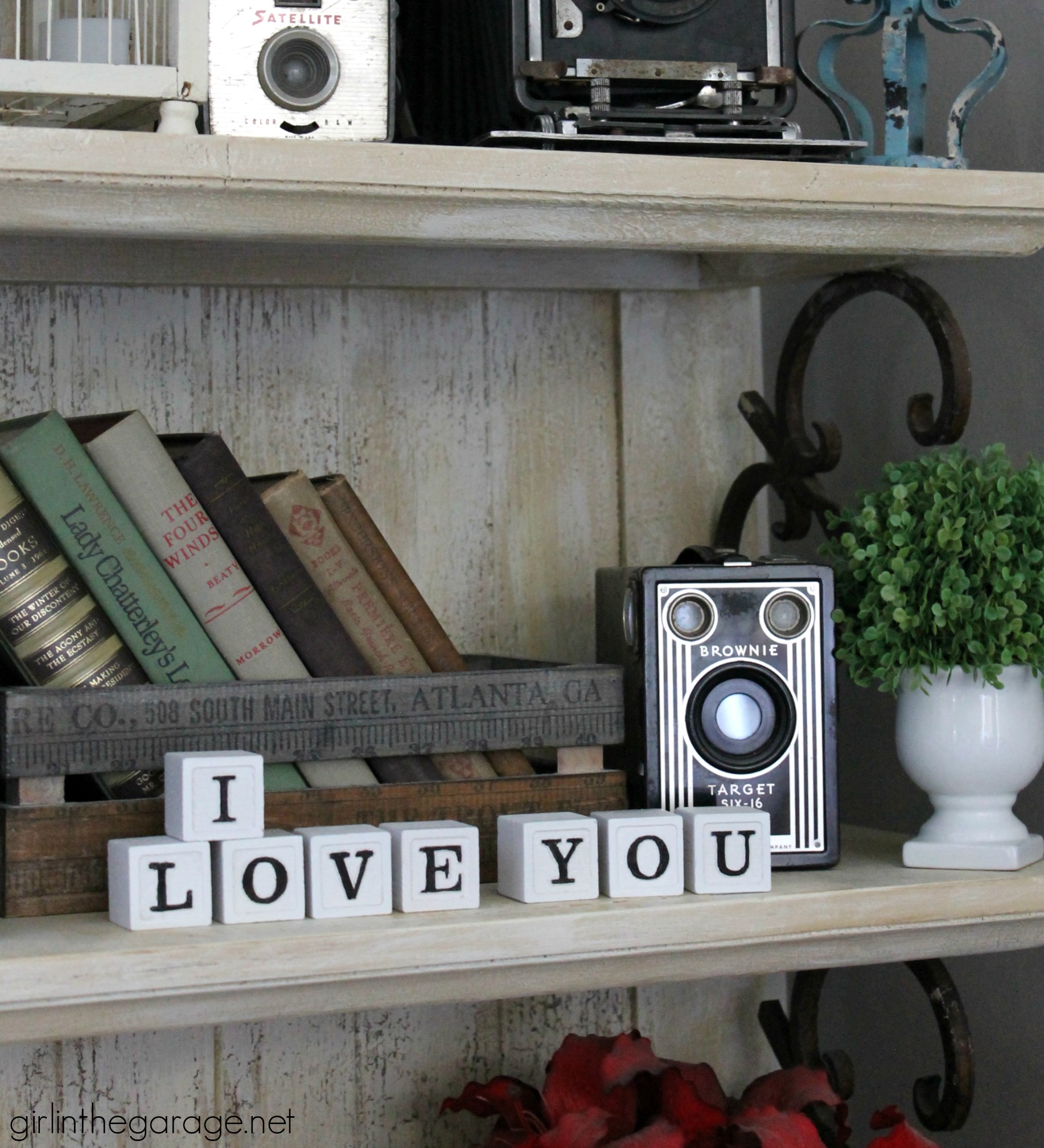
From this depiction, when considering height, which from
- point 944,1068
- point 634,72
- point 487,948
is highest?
point 634,72

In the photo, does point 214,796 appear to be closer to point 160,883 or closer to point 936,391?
point 160,883

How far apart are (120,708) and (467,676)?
0.72 ft

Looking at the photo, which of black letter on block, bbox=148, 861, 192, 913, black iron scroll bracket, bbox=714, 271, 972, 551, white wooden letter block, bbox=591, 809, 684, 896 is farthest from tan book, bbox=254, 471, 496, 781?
black iron scroll bracket, bbox=714, 271, 972, 551

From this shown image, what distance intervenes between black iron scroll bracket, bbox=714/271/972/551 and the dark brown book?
38 cm

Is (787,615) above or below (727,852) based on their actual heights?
above

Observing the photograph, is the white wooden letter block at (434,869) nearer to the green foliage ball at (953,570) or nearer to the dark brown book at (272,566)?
the dark brown book at (272,566)

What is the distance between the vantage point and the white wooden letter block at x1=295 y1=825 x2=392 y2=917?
0.90 metres

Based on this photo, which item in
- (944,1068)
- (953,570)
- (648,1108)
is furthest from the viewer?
(944,1068)

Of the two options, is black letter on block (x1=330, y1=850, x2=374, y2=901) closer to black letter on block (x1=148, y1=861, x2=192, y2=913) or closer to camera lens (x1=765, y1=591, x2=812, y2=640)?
black letter on block (x1=148, y1=861, x2=192, y2=913)

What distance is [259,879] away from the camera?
0.89 meters

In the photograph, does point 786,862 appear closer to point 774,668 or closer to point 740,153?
point 774,668

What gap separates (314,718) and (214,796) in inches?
3.8

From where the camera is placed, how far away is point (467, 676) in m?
1.00

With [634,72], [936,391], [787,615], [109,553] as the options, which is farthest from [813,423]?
[109,553]
